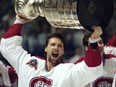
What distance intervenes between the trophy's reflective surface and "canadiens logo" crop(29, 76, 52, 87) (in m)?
0.38

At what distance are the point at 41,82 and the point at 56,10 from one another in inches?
21.3

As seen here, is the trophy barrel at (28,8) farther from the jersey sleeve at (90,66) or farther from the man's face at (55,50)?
the jersey sleeve at (90,66)

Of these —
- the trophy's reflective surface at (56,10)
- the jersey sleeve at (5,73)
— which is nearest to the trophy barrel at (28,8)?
the trophy's reflective surface at (56,10)

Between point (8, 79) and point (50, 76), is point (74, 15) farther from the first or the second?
point (8, 79)

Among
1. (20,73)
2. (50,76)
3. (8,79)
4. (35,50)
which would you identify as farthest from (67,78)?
(35,50)

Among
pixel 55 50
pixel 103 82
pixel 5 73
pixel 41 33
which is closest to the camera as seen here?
pixel 55 50

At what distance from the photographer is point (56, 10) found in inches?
79.8

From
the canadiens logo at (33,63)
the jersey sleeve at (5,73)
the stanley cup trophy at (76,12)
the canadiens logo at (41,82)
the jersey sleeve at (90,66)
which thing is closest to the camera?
the stanley cup trophy at (76,12)

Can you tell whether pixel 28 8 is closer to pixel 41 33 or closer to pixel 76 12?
pixel 76 12

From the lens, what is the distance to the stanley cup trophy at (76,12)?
6.40 feet

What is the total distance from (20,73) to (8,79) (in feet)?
0.84

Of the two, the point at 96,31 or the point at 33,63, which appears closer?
the point at 96,31

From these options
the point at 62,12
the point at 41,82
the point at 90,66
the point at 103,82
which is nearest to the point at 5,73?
the point at 41,82

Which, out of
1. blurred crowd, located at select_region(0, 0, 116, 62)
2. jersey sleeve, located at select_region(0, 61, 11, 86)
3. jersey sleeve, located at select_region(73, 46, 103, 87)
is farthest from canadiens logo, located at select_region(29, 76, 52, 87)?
blurred crowd, located at select_region(0, 0, 116, 62)
